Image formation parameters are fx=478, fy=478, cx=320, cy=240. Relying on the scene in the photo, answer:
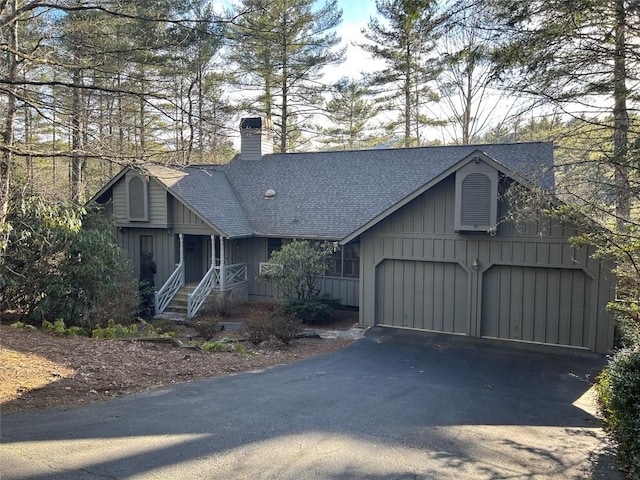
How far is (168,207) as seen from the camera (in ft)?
54.6

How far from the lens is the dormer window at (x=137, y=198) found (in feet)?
55.0

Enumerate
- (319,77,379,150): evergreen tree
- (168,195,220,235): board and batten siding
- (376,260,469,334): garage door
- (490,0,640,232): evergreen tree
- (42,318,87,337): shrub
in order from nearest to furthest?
(490,0,640,232): evergreen tree < (42,318,87,337): shrub < (376,260,469,334): garage door < (168,195,220,235): board and batten siding < (319,77,379,150): evergreen tree

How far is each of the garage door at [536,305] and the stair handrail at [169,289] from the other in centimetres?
1000

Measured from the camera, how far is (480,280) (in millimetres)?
11945

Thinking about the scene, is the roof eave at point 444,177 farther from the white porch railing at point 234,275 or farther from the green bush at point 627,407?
the white porch railing at point 234,275

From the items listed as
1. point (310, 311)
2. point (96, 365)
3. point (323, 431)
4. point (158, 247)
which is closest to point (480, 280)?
point (310, 311)

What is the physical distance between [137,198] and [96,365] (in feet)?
33.9

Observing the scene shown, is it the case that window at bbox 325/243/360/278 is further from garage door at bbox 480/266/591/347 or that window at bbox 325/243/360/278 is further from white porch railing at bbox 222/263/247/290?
garage door at bbox 480/266/591/347

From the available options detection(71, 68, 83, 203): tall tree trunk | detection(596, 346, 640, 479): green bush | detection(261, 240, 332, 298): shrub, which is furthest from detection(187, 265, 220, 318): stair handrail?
detection(596, 346, 640, 479): green bush

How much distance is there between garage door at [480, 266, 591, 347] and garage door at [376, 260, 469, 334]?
2.15 ft

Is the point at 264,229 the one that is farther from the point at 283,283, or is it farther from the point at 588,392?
the point at 588,392

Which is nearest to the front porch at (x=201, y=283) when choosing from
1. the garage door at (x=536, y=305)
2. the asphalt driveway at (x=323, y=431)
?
the asphalt driveway at (x=323, y=431)

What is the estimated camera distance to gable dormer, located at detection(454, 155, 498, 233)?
445 inches

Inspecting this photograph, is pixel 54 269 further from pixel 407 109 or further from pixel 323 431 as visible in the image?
pixel 407 109
